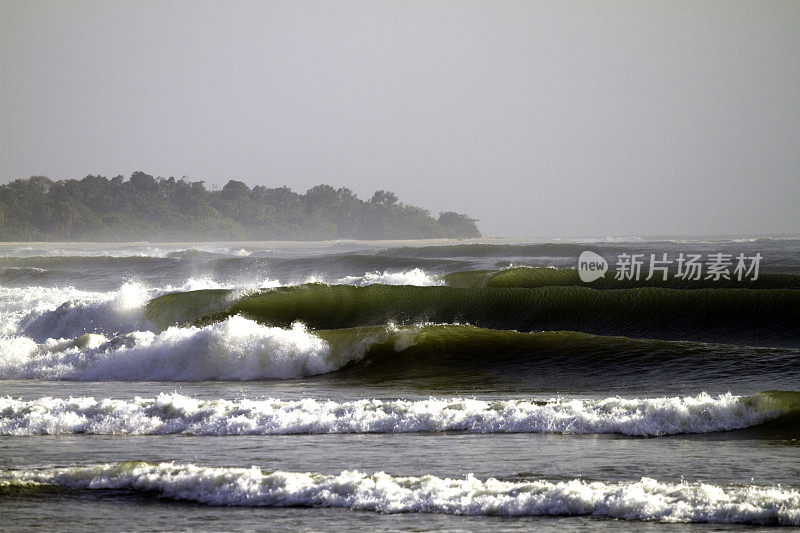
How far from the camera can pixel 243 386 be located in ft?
37.9

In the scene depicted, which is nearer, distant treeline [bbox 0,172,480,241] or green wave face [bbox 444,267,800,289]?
green wave face [bbox 444,267,800,289]

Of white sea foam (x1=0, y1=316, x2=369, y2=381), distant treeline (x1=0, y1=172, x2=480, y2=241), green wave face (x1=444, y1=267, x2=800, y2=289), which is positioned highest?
distant treeline (x1=0, y1=172, x2=480, y2=241)

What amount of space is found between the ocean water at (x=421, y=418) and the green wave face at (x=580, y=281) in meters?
2.60

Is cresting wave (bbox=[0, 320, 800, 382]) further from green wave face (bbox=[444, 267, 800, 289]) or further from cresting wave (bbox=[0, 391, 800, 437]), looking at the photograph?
green wave face (bbox=[444, 267, 800, 289])

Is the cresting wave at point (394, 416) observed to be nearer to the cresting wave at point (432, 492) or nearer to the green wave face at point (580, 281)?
the cresting wave at point (432, 492)

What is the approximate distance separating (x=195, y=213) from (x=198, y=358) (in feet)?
299

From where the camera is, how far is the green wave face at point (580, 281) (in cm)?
1858

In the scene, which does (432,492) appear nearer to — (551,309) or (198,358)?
(198,358)

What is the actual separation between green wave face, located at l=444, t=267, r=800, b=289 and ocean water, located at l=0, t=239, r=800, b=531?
2.60 metres

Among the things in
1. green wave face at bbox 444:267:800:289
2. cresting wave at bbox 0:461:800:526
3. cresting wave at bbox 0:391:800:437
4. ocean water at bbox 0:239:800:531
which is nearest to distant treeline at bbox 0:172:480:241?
green wave face at bbox 444:267:800:289

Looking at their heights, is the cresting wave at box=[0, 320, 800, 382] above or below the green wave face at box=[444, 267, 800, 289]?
below

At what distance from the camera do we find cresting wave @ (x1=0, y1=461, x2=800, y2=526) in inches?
207

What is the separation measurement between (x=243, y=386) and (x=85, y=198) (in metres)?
97.0

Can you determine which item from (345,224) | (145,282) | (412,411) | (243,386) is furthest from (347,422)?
(345,224)
